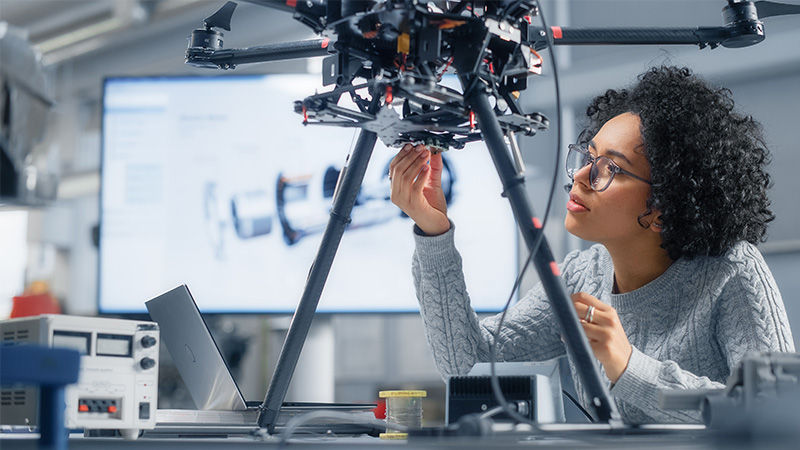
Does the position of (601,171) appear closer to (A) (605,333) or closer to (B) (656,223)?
(B) (656,223)

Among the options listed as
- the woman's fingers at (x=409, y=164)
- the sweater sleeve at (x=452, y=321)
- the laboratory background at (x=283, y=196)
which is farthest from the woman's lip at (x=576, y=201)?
the laboratory background at (x=283, y=196)

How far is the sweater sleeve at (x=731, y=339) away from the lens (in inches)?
40.4

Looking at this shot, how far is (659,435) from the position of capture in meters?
0.70

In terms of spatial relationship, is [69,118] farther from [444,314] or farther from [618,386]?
[618,386]

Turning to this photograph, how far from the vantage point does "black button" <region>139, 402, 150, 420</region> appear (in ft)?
3.16

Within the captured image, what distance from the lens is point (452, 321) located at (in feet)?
4.34

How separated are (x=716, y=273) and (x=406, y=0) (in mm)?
791

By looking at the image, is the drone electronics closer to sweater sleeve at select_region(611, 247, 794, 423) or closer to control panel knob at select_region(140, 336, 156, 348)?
control panel knob at select_region(140, 336, 156, 348)

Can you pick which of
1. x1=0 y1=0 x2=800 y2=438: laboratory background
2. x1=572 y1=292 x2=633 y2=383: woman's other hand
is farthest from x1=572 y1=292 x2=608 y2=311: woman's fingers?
x1=0 y1=0 x2=800 y2=438: laboratory background

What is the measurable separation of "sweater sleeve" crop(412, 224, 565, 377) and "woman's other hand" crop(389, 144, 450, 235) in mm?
36

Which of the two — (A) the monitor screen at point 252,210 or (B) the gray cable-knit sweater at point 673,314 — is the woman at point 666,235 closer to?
(B) the gray cable-knit sweater at point 673,314

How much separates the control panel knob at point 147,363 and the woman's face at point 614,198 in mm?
682

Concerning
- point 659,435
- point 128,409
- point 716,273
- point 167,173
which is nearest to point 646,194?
point 716,273

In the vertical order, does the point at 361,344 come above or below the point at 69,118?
below
